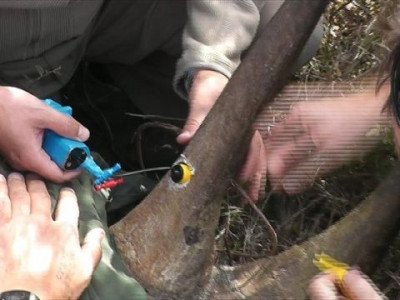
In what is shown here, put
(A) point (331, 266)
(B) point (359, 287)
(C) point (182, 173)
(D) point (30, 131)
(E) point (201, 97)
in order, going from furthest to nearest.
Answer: (E) point (201, 97)
(D) point (30, 131)
(C) point (182, 173)
(A) point (331, 266)
(B) point (359, 287)

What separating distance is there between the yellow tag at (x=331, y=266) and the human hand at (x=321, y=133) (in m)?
0.29

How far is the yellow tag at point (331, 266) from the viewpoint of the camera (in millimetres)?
1567

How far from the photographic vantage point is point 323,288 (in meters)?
1.52

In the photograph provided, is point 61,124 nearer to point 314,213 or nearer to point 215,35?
point 215,35

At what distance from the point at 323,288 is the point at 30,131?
770 millimetres

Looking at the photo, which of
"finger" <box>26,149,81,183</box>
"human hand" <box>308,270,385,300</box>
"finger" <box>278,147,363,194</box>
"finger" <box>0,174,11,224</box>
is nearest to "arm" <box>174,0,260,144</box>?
"finger" <box>278,147,363,194</box>

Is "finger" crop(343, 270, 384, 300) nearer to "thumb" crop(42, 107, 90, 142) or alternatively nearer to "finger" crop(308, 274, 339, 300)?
"finger" crop(308, 274, 339, 300)

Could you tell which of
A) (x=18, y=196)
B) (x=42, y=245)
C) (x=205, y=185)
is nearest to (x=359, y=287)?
(x=205, y=185)

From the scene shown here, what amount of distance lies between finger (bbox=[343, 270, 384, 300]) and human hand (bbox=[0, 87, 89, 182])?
0.67 metres

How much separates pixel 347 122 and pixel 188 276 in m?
0.52

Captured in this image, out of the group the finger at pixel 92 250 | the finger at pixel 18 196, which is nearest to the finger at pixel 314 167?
the finger at pixel 92 250

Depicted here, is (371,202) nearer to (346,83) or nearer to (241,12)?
(346,83)

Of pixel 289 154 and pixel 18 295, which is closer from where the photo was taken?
pixel 18 295

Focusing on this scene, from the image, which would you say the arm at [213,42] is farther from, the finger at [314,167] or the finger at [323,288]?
the finger at [323,288]
